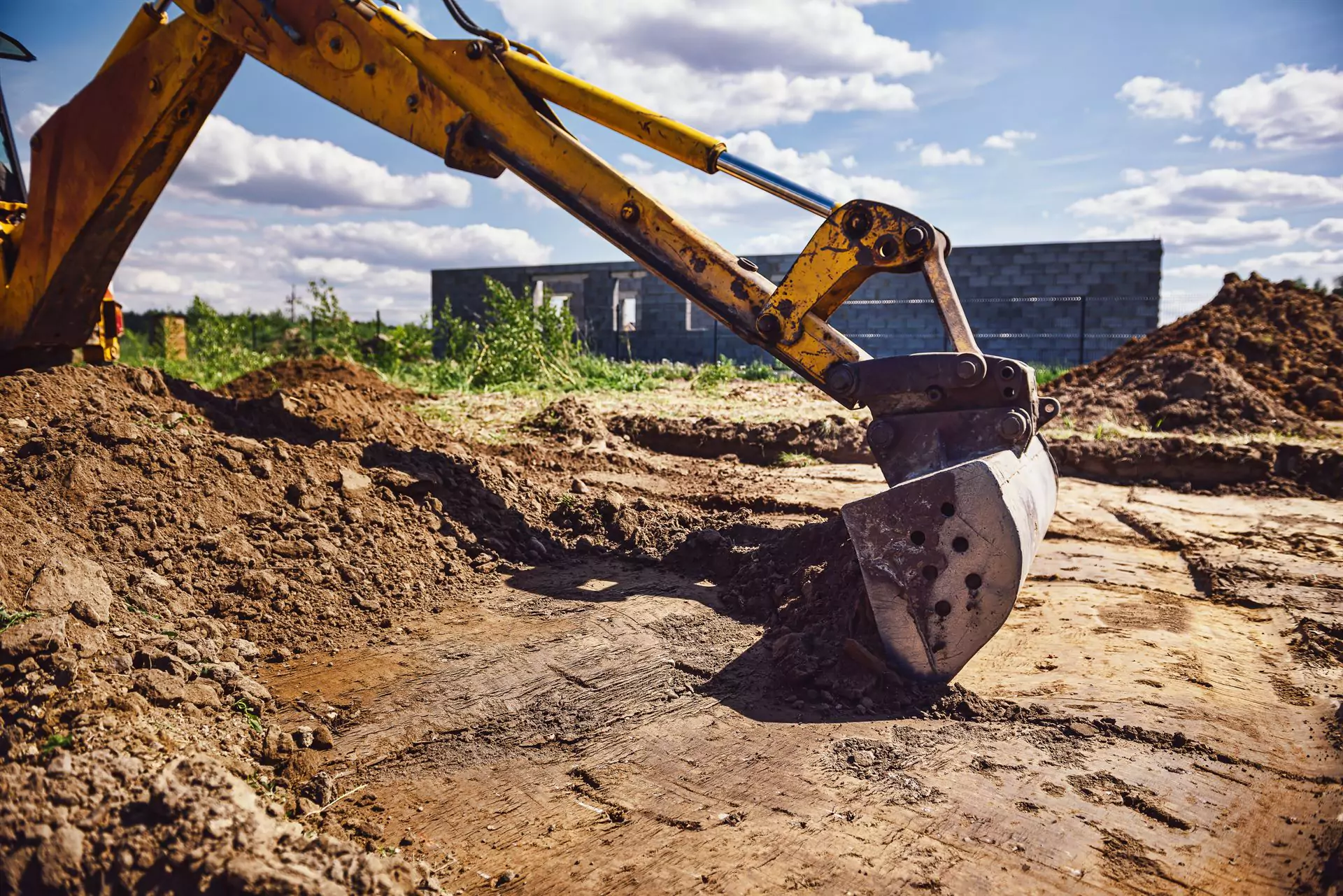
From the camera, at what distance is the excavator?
3117 millimetres

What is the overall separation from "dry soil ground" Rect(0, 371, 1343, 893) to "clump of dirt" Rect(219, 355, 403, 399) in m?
2.20

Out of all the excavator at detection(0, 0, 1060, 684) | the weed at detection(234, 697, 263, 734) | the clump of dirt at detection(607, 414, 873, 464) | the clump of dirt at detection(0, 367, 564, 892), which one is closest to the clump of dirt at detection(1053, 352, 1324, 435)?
the clump of dirt at detection(607, 414, 873, 464)

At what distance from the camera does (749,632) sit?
384cm

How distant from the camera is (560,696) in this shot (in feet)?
10.5

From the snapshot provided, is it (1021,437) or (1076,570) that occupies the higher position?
(1021,437)

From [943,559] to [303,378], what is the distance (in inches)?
270

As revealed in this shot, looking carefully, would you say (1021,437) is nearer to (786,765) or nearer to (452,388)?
(786,765)

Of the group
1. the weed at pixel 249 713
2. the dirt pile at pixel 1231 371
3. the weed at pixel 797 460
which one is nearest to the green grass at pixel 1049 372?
the dirt pile at pixel 1231 371

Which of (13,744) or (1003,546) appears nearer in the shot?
(13,744)

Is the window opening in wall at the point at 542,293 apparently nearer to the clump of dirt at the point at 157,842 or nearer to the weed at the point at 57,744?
the weed at the point at 57,744

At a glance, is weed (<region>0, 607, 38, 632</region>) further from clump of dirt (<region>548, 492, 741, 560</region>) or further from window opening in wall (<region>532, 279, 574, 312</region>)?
window opening in wall (<region>532, 279, 574, 312</region>)

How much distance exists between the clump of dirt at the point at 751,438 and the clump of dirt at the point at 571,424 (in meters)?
0.46

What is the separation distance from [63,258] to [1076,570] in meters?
6.38

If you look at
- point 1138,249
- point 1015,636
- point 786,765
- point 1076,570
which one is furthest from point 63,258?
point 1138,249
